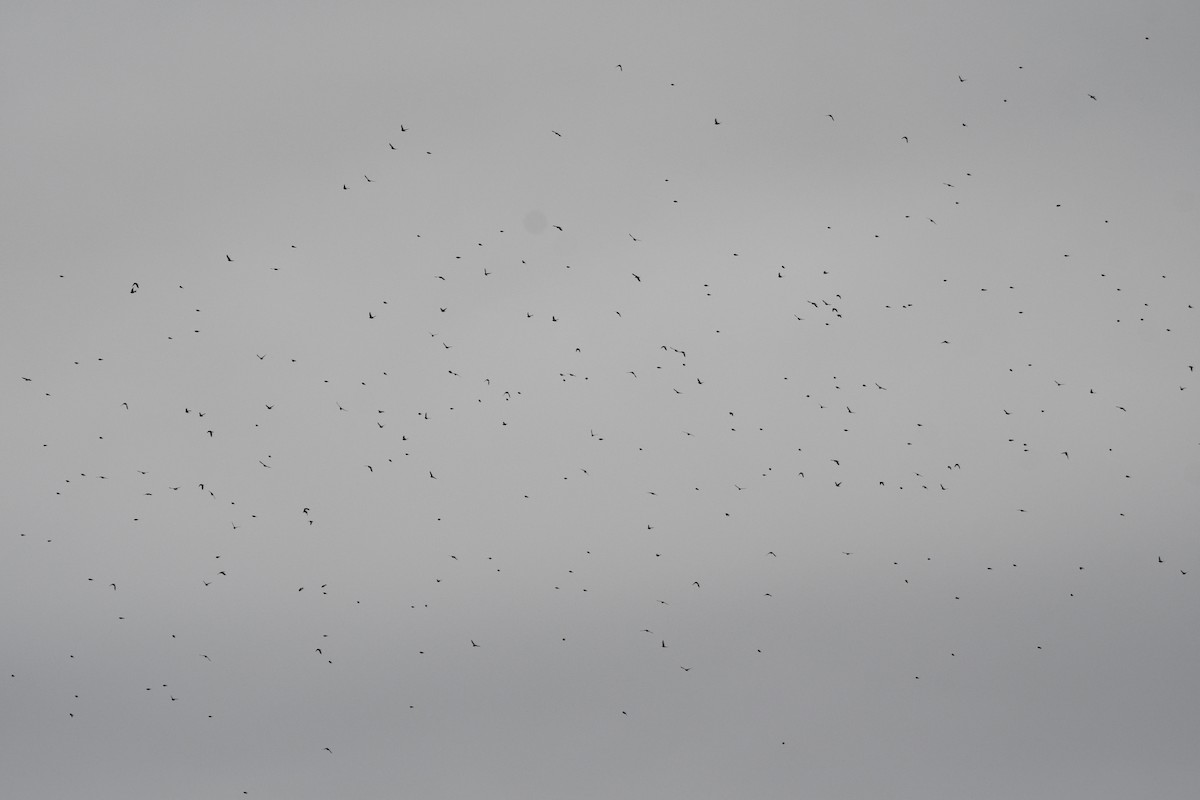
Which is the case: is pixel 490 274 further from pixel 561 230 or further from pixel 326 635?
pixel 326 635

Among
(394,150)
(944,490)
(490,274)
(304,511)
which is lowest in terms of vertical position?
(944,490)

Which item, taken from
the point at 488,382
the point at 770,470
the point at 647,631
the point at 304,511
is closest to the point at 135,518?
the point at 304,511

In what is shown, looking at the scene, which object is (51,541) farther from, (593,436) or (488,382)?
(593,436)

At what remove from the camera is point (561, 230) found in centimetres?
4316

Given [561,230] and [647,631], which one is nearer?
[561,230]

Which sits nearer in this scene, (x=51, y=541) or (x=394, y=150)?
(x=394, y=150)

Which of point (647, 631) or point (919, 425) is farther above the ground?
point (919, 425)

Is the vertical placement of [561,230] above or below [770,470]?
above

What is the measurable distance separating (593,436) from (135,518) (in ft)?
64.5

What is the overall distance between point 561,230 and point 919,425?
Result: 17254 mm

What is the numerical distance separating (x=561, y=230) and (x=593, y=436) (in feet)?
28.7

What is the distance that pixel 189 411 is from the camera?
4516 centimetres

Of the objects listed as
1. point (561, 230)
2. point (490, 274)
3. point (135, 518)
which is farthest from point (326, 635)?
point (561, 230)

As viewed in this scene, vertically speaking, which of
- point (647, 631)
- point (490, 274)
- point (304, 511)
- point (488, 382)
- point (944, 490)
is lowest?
point (647, 631)
